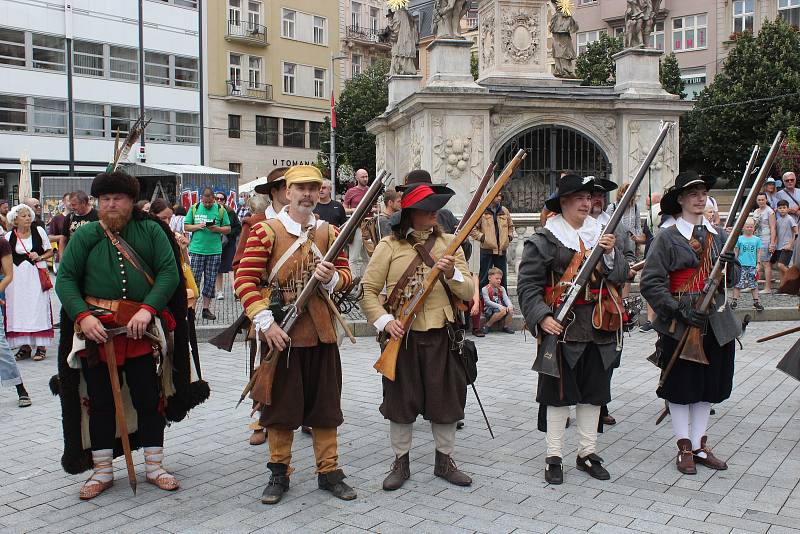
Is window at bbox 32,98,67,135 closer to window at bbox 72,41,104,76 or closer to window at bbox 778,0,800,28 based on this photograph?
window at bbox 72,41,104,76

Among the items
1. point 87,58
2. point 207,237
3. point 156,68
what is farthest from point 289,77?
point 207,237

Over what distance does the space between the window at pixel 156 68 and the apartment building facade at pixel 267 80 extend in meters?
2.86

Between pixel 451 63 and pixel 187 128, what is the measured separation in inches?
1324

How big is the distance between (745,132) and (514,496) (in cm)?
3236

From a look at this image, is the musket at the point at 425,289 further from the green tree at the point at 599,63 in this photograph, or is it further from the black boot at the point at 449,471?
the green tree at the point at 599,63

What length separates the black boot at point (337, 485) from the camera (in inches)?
198

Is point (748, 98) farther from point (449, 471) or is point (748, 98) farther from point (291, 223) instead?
point (291, 223)

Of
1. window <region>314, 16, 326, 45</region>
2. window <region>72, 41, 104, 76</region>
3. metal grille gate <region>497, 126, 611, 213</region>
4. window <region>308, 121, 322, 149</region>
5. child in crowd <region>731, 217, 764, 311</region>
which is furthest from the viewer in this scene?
window <region>314, 16, 326, 45</region>

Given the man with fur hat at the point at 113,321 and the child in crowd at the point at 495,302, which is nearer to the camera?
the man with fur hat at the point at 113,321

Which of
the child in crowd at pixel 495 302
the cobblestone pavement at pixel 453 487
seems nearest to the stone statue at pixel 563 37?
the child in crowd at pixel 495 302

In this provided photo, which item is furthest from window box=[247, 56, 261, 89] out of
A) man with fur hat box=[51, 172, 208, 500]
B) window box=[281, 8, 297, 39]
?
man with fur hat box=[51, 172, 208, 500]

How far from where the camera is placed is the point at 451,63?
14.4 metres

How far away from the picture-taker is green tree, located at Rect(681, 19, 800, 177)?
32.7 metres

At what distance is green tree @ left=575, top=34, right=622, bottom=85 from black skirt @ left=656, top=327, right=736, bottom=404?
113ft
